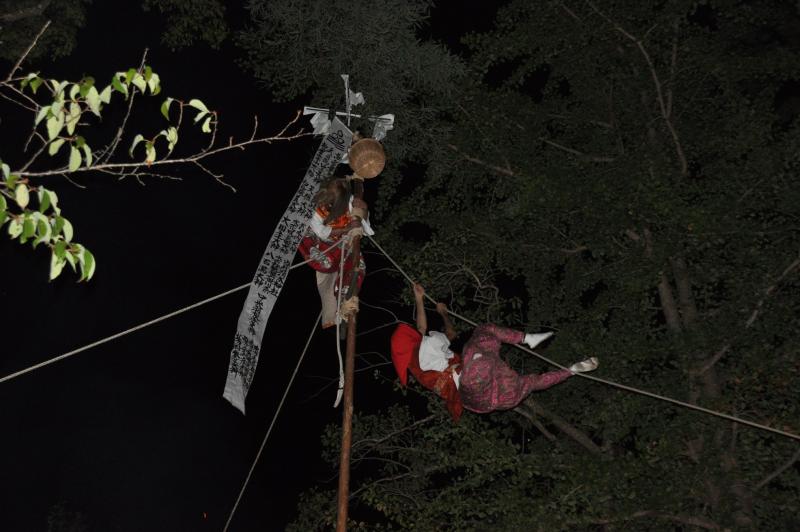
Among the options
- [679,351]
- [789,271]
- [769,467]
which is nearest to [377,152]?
[679,351]

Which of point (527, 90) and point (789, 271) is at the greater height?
point (527, 90)

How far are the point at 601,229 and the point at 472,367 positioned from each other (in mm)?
2974

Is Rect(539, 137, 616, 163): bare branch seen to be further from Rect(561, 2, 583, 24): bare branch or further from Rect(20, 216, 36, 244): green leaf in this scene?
Rect(20, 216, 36, 244): green leaf

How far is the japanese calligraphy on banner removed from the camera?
4207 millimetres

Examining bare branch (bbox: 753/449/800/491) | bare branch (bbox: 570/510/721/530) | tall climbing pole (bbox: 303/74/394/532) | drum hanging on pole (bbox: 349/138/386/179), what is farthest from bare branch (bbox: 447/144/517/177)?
Result: bare branch (bbox: 753/449/800/491)

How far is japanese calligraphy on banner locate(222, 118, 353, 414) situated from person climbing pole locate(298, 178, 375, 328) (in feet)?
0.33

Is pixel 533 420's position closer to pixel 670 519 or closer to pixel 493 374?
pixel 670 519

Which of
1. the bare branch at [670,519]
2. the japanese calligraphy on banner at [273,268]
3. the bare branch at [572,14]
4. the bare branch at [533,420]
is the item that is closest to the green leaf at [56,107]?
the japanese calligraphy on banner at [273,268]

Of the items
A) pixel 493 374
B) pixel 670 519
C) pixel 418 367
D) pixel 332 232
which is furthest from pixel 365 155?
pixel 670 519

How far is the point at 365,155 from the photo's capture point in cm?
450

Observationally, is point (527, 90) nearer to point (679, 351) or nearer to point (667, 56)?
point (667, 56)

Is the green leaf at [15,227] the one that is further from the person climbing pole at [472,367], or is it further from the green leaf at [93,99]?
the person climbing pole at [472,367]

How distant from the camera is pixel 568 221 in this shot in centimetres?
703

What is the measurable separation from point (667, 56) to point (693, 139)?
92 centimetres
